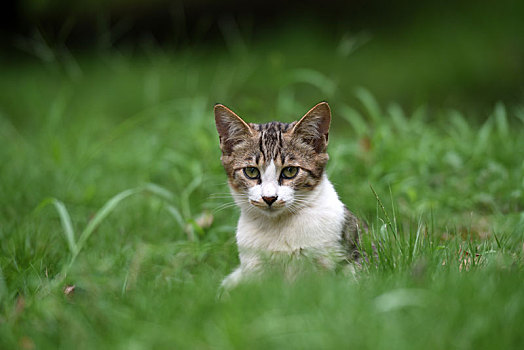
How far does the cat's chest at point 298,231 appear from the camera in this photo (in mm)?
2867

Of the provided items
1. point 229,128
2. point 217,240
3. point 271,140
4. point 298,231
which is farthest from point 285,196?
point 217,240

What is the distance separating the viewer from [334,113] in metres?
7.34

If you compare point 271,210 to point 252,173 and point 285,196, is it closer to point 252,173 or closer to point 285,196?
point 285,196

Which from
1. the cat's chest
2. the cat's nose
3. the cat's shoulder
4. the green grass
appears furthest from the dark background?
the cat's nose

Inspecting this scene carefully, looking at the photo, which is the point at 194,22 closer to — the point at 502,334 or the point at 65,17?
the point at 65,17

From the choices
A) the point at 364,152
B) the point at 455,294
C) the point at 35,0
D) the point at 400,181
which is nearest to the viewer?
the point at 455,294

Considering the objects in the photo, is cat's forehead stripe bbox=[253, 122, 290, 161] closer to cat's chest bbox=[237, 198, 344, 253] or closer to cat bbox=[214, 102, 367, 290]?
cat bbox=[214, 102, 367, 290]

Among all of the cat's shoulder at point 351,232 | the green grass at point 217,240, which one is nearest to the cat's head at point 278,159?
the cat's shoulder at point 351,232

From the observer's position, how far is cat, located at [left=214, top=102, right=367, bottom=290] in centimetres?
286

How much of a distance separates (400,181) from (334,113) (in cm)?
344

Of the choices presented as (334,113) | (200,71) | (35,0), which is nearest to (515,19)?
(334,113)

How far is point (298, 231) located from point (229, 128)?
0.73 m

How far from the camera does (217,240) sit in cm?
351

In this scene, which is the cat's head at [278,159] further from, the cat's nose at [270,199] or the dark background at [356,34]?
the dark background at [356,34]
